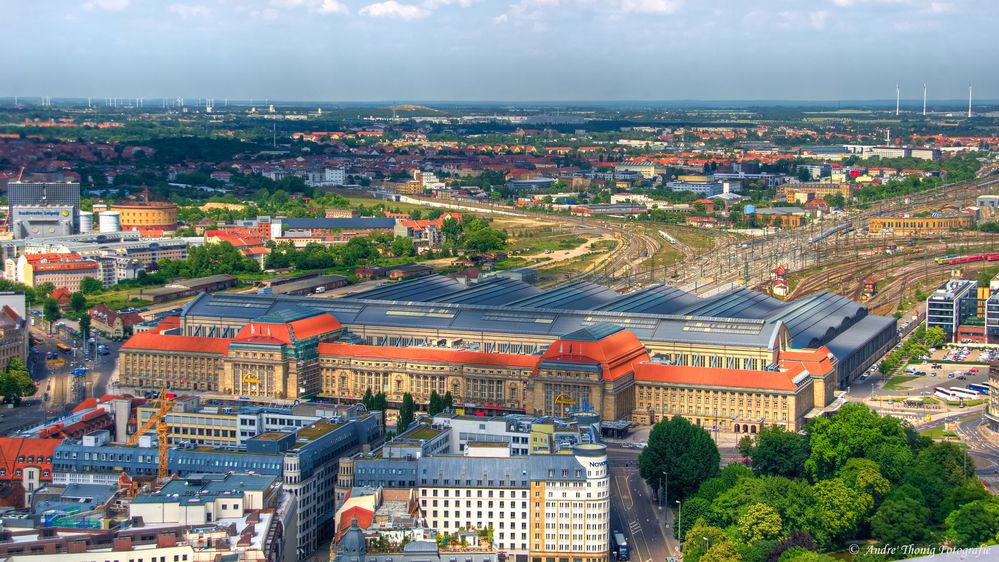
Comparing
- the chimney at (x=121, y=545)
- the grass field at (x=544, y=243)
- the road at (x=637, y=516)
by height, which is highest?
the chimney at (x=121, y=545)

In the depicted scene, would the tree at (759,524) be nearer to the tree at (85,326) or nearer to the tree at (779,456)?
the tree at (779,456)

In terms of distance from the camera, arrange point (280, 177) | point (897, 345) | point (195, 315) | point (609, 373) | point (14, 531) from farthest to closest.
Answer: point (280, 177)
point (897, 345)
point (195, 315)
point (609, 373)
point (14, 531)

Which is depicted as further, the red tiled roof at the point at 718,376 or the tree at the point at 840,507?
Result: the red tiled roof at the point at 718,376

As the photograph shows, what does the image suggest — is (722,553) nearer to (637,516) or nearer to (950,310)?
(637,516)

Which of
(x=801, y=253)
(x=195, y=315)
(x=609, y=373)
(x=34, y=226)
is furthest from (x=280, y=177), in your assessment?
(x=609, y=373)

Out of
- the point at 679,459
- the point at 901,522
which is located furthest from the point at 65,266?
the point at 901,522

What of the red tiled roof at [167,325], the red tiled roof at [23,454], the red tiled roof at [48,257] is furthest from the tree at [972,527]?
the red tiled roof at [48,257]

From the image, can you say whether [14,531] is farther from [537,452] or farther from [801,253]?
[801,253]

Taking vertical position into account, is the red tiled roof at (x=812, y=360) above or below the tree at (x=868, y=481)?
above
